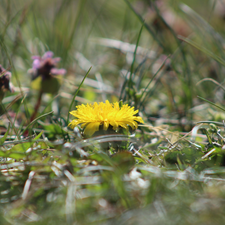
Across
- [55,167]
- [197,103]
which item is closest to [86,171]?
[55,167]

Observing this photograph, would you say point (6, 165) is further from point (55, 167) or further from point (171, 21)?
point (171, 21)

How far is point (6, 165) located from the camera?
80 cm

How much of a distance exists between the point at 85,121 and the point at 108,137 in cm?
11

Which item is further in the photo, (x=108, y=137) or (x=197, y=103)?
(x=197, y=103)

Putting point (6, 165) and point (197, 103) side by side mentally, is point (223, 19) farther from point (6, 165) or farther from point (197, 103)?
point (6, 165)

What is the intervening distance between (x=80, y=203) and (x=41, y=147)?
1.11 feet

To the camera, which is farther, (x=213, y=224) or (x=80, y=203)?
(x=80, y=203)

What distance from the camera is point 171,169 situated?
83 centimetres

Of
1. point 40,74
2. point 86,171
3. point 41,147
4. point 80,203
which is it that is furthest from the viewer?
point 40,74

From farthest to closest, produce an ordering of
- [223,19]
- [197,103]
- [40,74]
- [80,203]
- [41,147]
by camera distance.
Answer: [223,19] < [197,103] < [40,74] < [41,147] < [80,203]

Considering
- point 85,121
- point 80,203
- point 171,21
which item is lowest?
point 80,203

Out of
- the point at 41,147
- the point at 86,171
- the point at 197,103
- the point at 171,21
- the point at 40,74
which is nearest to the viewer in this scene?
the point at 86,171

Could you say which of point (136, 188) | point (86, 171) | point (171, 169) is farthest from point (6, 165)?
point (171, 169)

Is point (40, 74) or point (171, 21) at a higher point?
point (171, 21)
